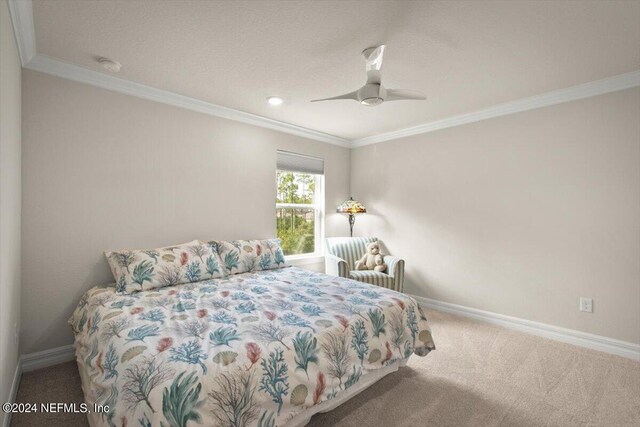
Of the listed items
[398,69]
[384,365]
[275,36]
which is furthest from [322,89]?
[384,365]

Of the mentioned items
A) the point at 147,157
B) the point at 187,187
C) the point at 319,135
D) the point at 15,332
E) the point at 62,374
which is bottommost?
the point at 62,374

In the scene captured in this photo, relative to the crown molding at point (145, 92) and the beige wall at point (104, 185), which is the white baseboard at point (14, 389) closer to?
the beige wall at point (104, 185)

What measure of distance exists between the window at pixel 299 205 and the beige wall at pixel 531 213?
1.09 meters

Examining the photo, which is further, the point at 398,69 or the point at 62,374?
the point at 398,69

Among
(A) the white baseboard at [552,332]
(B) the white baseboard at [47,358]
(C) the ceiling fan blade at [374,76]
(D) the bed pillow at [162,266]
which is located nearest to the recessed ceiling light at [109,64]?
(D) the bed pillow at [162,266]

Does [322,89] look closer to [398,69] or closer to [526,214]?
[398,69]

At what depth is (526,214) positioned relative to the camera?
3.35 metres

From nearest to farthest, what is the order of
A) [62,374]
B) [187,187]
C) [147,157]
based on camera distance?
[62,374], [147,157], [187,187]

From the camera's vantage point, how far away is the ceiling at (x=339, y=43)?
6.11 ft

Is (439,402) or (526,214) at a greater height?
(526,214)

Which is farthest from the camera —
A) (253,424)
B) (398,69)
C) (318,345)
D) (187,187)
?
(187,187)

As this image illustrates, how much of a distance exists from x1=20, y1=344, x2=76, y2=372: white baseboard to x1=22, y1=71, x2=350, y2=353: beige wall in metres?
0.05

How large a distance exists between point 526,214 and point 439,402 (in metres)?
2.29

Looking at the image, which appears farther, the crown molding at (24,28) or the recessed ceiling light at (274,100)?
the recessed ceiling light at (274,100)
